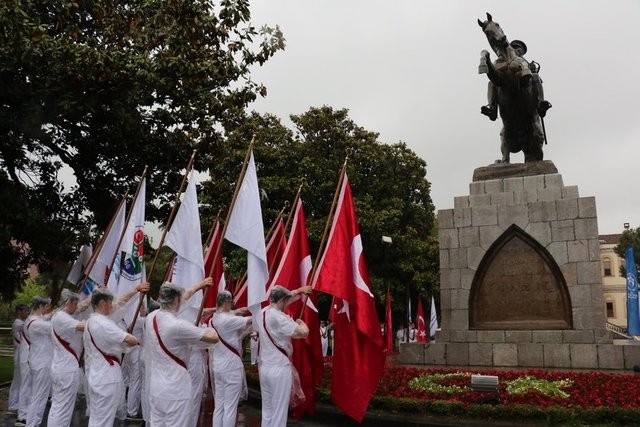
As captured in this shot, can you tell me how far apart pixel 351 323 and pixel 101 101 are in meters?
7.27

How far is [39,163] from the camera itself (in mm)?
14320

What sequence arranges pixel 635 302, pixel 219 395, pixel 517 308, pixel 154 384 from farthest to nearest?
pixel 635 302 < pixel 517 308 < pixel 219 395 < pixel 154 384

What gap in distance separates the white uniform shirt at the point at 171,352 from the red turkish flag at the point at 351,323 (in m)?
2.33

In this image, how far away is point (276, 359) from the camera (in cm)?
746

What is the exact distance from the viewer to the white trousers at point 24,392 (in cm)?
1121

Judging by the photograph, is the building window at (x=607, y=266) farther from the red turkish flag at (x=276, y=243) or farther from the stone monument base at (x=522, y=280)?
the red turkish flag at (x=276, y=243)

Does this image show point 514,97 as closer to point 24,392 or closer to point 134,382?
point 134,382

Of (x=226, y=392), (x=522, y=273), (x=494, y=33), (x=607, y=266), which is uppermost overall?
(x=607, y=266)

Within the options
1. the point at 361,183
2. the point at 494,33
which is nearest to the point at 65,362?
the point at 494,33

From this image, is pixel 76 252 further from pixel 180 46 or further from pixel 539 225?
pixel 539 225

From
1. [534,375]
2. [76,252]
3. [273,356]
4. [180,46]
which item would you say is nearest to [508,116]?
[534,375]

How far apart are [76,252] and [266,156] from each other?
16738 millimetres

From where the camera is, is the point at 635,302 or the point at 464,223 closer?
the point at 464,223

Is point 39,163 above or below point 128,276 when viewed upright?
above
